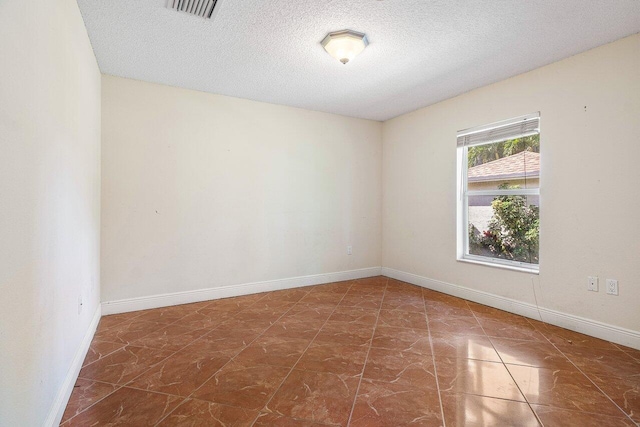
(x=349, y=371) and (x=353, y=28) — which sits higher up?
(x=353, y=28)

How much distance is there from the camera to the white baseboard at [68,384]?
1.46 metres

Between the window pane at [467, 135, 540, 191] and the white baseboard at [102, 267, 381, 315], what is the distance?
6.76 feet

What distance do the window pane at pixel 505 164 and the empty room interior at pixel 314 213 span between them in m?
0.02

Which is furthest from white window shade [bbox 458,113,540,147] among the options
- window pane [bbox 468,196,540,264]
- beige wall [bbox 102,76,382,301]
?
beige wall [bbox 102,76,382,301]

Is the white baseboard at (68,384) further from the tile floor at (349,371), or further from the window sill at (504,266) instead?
the window sill at (504,266)

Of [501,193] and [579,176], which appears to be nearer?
[579,176]

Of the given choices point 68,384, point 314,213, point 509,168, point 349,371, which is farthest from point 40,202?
point 509,168

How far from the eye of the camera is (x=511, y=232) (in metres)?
3.34

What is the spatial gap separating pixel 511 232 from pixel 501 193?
1.44 feet

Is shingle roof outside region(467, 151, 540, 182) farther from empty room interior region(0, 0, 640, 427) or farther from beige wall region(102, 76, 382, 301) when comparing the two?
beige wall region(102, 76, 382, 301)

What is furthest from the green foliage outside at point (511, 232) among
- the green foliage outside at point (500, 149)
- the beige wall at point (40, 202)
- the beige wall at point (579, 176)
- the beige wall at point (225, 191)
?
the beige wall at point (40, 202)

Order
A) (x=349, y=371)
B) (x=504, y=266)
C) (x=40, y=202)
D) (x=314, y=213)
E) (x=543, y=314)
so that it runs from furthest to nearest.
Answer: (x=314, y=213), (x=504, y=266), (x=543, y=314), (x=349, y=371), (x=40, y=202)

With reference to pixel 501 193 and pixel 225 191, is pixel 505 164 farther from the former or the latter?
pixel 225 191

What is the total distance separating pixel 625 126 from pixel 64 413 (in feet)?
13.8
